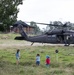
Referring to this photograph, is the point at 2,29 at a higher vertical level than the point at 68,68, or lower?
higher

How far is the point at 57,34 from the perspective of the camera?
2012 inches

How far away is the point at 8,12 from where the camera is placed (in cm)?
2447

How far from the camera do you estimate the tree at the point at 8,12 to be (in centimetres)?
2381

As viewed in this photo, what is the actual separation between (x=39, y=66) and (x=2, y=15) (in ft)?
15.2

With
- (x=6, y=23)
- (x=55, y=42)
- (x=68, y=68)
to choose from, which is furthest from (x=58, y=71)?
(x=55, y=42)

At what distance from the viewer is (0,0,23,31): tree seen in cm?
2381

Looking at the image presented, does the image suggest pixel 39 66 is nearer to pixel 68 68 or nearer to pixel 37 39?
pixel 68 68

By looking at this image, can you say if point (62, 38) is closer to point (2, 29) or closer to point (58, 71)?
point (2, 29)

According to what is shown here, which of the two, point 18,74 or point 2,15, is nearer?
point 18,74

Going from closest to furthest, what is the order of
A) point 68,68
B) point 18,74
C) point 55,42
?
point 18,74
point 68,68
point 55,42

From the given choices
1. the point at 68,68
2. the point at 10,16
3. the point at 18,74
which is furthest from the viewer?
the point at 10,16

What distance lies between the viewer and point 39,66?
24359mm

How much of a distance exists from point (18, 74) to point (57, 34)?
31384 mm

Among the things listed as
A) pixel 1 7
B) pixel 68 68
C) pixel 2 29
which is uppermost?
pixel 1 7
